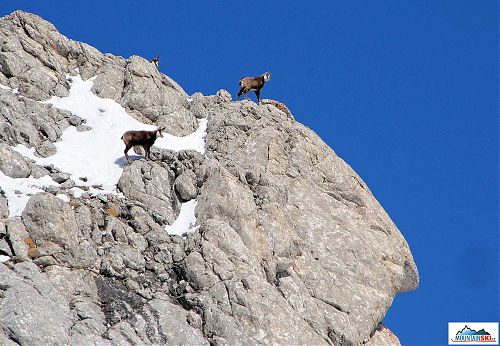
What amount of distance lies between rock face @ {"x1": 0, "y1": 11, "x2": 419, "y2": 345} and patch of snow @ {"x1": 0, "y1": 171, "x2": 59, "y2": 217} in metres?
0.50

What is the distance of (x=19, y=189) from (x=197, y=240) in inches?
315

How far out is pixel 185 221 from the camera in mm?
31406

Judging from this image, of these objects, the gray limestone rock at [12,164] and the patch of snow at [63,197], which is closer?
the patch of snow at [63,197]

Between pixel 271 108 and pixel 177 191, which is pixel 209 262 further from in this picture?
pixel 271 108

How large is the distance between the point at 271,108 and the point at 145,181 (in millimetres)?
11058

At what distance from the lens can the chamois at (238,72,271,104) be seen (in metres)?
43.3

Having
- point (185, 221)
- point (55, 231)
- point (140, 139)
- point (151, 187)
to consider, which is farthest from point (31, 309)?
point (140, 139)

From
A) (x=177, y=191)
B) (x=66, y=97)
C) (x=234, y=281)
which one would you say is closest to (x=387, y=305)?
(x=234, y=281)

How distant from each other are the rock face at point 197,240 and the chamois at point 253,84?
71.4 inches

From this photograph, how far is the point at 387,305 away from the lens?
32281 millimetres

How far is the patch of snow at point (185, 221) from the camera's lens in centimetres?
3062

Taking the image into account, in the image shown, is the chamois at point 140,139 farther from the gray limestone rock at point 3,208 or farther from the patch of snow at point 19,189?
the gray limestone rock at point 3,208

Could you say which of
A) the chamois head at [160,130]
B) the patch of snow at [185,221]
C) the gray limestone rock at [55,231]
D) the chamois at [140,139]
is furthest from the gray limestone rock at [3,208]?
the chamois head at [160,130]

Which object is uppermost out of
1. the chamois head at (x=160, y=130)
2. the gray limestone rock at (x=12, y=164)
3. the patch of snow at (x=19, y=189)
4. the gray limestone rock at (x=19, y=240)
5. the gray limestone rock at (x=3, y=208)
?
the chamois head at (x=160, y=130)
